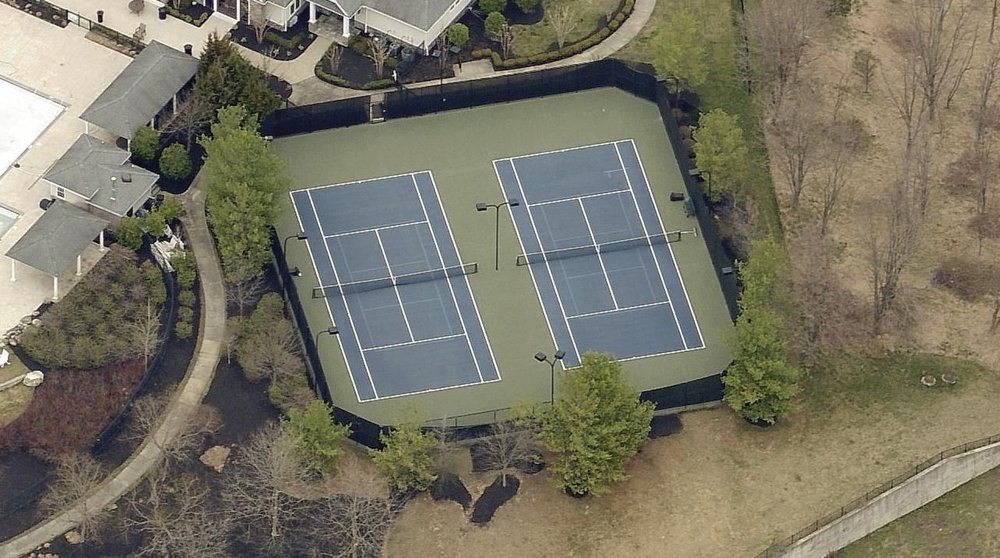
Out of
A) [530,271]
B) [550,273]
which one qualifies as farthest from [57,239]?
[550,273]

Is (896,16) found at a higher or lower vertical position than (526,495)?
higher

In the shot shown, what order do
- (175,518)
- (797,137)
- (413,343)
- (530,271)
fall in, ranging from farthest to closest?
(797,137)
(530,271)
(413,343)
(175,518)

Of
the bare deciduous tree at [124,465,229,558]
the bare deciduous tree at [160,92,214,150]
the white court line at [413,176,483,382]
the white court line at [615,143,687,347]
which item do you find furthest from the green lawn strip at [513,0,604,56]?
the bare deciduous tree at [124,465,229,558]

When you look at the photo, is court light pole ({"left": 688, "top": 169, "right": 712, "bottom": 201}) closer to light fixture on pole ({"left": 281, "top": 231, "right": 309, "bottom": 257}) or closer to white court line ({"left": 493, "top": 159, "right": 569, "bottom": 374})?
white court line ({"left": 493, "top": 159, "right": 569, "bottom": 374})

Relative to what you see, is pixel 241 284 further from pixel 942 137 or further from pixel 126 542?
pixel 942 137

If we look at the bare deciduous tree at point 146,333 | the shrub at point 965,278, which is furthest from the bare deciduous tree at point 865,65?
the bare deciduous tree at point 146,333

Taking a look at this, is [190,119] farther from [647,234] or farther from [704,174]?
[704,174]

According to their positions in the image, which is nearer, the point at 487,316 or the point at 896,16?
the point at 487,316

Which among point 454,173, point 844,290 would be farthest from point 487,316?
point 844,290
